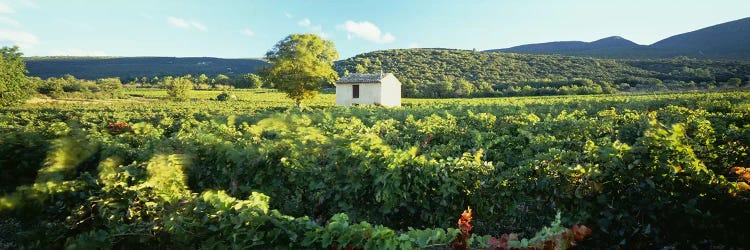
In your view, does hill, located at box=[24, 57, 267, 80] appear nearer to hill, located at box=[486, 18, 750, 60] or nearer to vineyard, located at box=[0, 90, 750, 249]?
hill, located at box=[486, 18, 750, 60]

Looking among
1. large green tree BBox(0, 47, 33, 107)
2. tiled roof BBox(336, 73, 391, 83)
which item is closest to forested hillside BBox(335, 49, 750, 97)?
tiled roof BBox(336, 73, 391, 83)

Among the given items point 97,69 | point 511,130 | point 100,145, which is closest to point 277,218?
point 100,145

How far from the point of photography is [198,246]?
410cm

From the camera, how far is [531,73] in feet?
247

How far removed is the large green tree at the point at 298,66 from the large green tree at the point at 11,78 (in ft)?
71.7

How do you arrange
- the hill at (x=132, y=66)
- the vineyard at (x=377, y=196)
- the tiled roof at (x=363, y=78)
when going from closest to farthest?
1. the vineyard at (x=377, y=196)
2. the tiled roof at (x=363, y=78)
3. the hill at (x=132, y=66)

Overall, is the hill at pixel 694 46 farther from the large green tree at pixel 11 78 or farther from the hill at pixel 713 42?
the large green tree at pixel 11 78

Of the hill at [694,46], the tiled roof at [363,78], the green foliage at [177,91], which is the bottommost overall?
the green foliage at [177,91]

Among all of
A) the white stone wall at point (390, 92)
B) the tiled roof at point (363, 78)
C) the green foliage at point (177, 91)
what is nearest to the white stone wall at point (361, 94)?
the tiled roof at point (363, 78)

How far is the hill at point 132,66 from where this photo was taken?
11349cm

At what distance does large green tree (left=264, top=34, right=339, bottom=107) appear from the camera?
35.3 meters

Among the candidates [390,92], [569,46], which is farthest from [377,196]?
[569,46]

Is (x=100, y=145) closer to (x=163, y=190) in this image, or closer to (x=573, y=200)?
(x=163, y=190)

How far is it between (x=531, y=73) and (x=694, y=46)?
3087 inches
